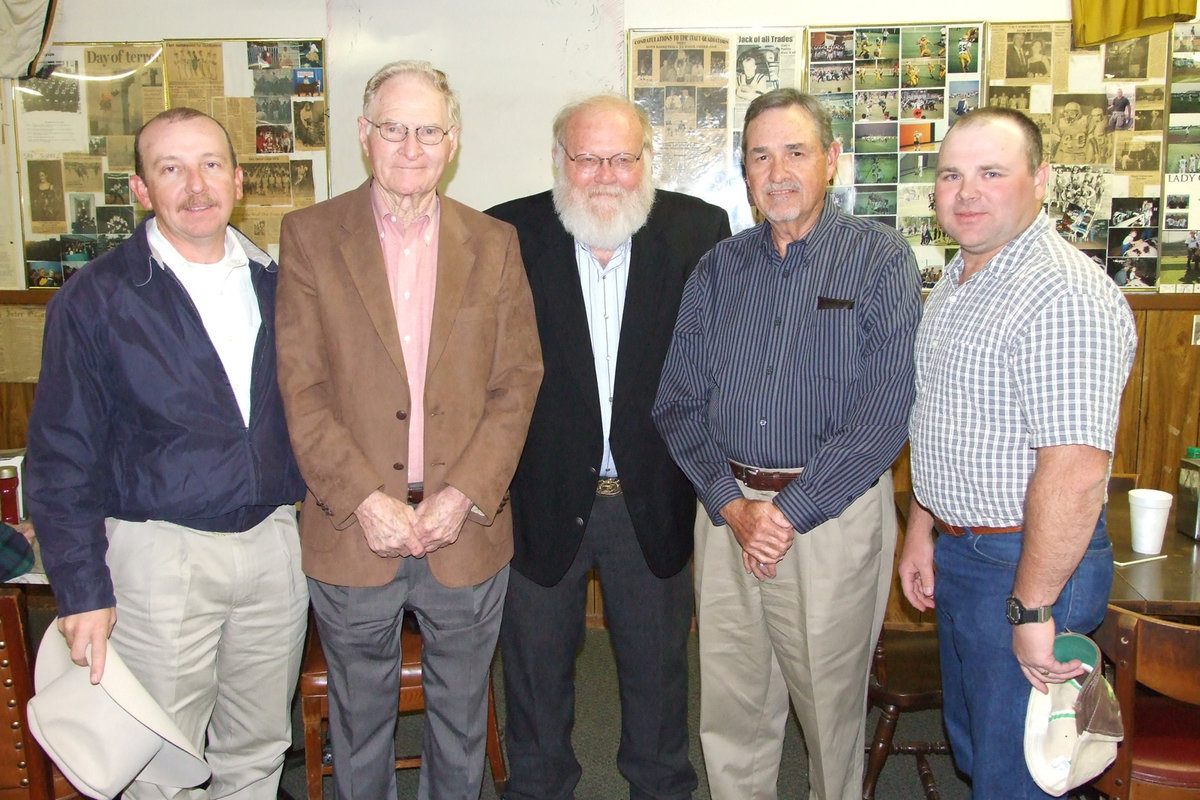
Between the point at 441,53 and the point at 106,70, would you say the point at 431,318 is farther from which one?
the point at 106,70

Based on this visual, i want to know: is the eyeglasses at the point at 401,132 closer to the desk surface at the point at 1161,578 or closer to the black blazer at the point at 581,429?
the black blazer at the point at 581,429

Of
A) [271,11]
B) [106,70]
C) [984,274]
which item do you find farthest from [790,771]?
[106,70]

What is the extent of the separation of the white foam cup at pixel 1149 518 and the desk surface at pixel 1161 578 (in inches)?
1.3

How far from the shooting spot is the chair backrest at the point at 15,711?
6.11 ft

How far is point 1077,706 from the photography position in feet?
5.82

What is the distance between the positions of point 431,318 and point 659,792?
4.67ft

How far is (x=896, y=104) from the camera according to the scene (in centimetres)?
371

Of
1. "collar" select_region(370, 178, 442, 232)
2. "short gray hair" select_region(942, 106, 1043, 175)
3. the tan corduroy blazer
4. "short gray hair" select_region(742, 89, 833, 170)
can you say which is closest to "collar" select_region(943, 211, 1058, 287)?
"short gray hair" select_region(942, 106, 1043, 175)

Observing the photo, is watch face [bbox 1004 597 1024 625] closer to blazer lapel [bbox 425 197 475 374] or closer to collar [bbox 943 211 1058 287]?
collar [bbox 943 211 1058 287]

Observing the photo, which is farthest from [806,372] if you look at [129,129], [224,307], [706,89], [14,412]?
[14,412]

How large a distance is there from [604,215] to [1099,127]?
251cm

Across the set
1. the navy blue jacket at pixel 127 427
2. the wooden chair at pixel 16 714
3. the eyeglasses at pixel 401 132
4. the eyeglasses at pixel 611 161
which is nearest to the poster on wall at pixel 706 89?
the eyeglasses at pixel 611 161

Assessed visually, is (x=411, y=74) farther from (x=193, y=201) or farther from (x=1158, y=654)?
(x=1158, y=654)

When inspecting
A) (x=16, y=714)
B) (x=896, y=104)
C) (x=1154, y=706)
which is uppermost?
(x=896, y=104)
